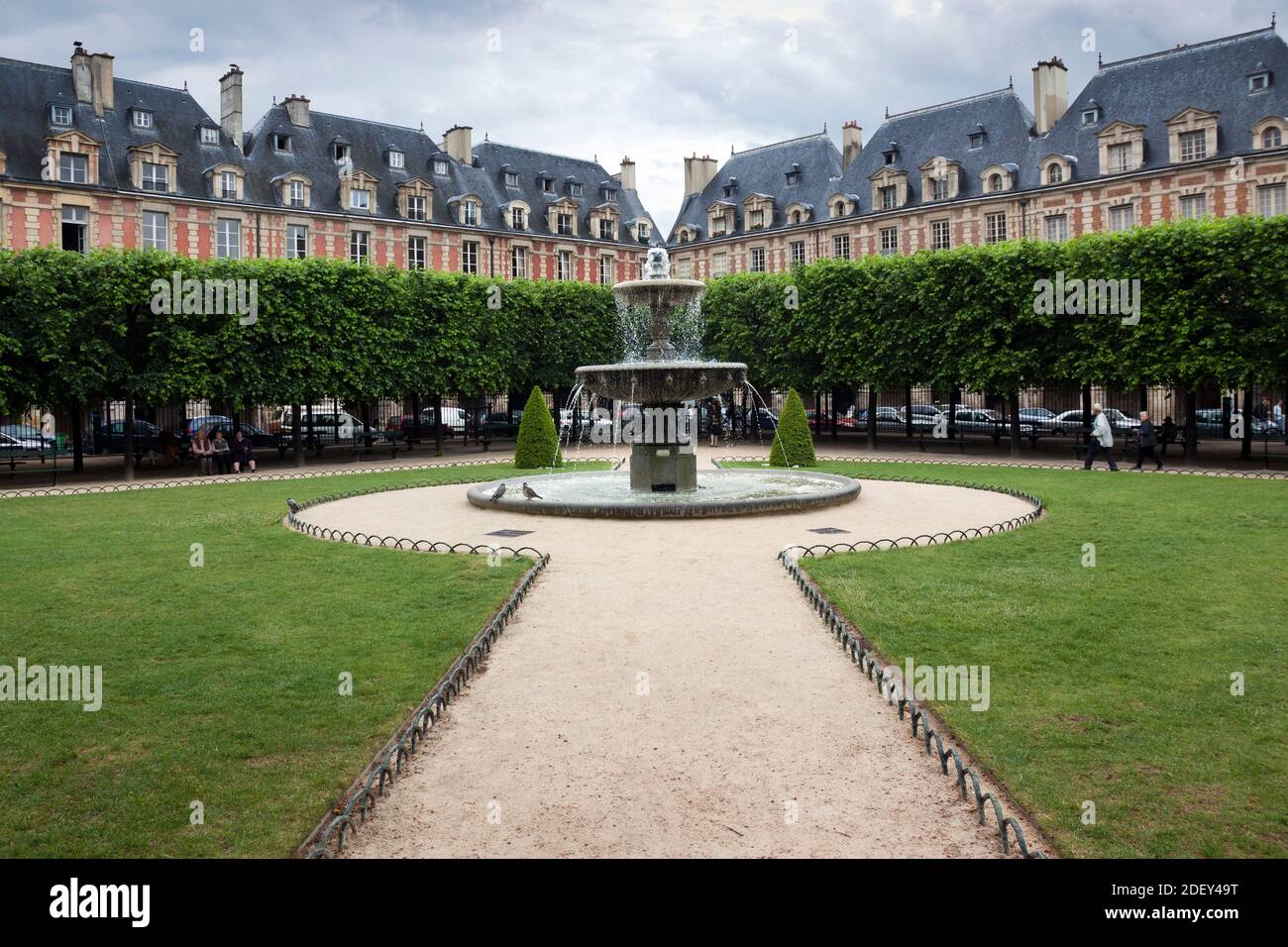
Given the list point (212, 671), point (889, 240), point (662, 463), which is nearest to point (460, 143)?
point (889, 240)

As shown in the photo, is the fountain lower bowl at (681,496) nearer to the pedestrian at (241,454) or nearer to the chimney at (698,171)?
the pedestrian at (241,454)

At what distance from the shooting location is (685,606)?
929 centimetres

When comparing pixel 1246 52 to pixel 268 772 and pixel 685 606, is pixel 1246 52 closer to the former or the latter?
pixel 685 606

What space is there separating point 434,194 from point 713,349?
1910 centimetres

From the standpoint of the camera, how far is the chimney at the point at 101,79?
4088cm

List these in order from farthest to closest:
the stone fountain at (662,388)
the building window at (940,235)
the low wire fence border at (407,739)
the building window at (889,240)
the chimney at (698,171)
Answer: the chimney at (698,171) → the building window at (889,240) → the building window at (940,235) → the stone fountain at (662,388) → the low wire fence border at (407,739)

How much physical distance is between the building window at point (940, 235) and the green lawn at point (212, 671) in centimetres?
4098

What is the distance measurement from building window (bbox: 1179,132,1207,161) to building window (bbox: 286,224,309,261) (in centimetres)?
3817

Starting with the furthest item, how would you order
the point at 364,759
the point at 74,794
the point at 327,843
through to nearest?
the point at 364,759 → the point at 74,794 → the point at 327,843

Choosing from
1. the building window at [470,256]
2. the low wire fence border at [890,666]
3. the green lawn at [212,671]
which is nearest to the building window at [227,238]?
the building window at [470,256]

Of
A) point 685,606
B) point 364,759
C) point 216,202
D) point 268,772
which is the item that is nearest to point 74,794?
point 268,772

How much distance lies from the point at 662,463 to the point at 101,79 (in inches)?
1463

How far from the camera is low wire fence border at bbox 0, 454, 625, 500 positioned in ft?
69.7

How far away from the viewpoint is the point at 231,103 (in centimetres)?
4466
